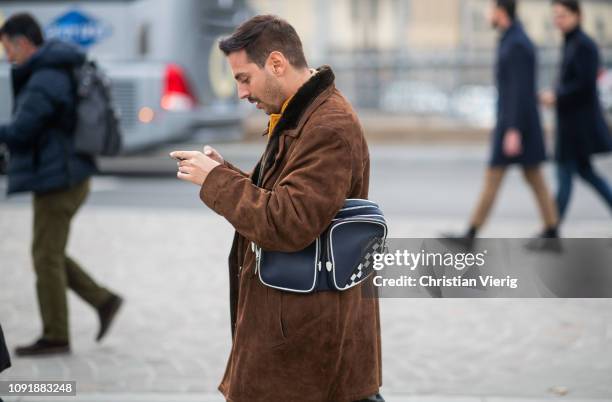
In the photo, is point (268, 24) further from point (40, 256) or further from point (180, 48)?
point (180, 48)

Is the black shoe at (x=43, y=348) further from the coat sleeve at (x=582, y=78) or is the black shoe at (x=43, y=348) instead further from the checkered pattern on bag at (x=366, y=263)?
the coat sleeve at (x=582, y=78)

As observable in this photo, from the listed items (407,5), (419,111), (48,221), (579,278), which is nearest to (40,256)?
(48,221)

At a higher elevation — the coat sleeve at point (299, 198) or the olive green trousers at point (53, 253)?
the coat sleeve at point (299, 198)

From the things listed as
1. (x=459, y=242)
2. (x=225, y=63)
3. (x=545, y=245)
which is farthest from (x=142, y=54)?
(x=459, y=242)

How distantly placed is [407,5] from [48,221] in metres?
23.9

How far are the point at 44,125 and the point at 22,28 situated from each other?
541 millimetres

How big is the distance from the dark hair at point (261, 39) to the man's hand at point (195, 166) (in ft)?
0.97

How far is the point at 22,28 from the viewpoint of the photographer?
5363 millimetres

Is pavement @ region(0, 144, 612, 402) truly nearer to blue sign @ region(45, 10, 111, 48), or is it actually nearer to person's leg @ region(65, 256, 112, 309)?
person's leg @ region(65, 256, 112, 309)

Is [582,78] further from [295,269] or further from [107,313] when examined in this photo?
[295,269]

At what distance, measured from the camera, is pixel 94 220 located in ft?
32.0

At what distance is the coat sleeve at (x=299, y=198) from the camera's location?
2711mm

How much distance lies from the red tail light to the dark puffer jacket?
8.17m

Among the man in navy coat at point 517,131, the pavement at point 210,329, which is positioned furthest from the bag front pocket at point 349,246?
the man in navy coat at point 517,131
